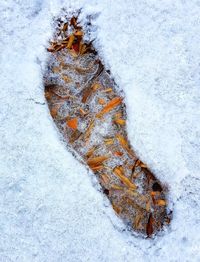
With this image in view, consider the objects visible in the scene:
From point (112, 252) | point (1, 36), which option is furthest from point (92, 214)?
point (1, 36)

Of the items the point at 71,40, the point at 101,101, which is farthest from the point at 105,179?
the point at 71,40

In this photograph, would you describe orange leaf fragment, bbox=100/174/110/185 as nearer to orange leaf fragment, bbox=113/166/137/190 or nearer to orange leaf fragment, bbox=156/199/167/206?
orange leaf fragment, bbox=113/166/137/190

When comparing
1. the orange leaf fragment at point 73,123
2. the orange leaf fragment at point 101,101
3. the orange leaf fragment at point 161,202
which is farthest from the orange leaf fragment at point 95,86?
the orange leaf fragment at point 161,202

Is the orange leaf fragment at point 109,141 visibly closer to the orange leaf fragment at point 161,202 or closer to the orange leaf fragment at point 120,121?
the orange leaf fragment at point 120,121

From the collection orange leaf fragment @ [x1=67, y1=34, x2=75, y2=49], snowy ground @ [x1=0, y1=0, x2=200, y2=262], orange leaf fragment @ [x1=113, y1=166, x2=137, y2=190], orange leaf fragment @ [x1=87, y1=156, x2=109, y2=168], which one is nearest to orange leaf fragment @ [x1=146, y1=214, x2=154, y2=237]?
snowy ground @ [x1=0, y1=0, x2=200, y2=262]

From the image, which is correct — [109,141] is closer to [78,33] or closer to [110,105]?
[110,105]

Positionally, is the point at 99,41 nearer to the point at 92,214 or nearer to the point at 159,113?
the point at 159,113
